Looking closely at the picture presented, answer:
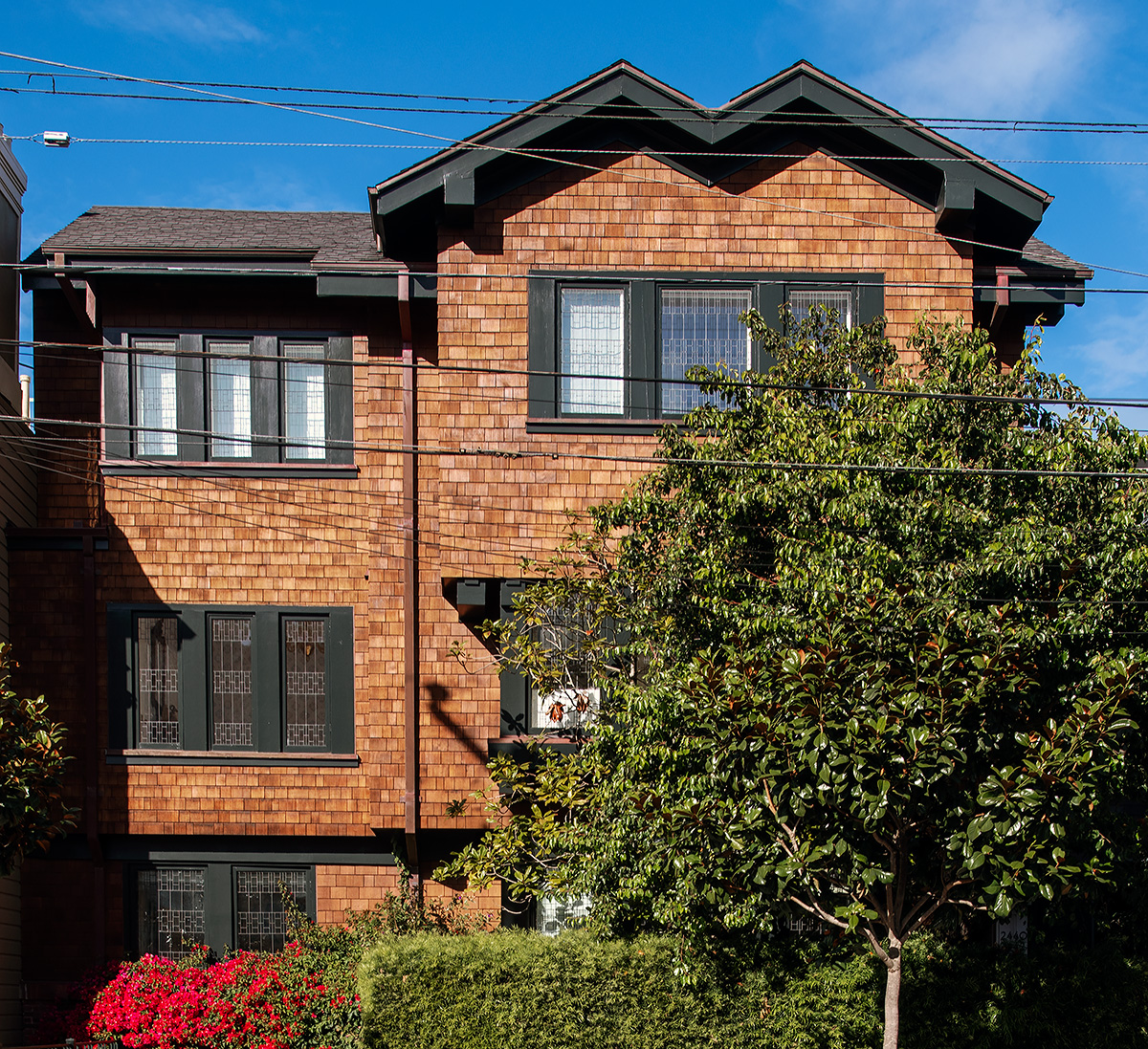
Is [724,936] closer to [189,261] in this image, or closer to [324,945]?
[324,945]

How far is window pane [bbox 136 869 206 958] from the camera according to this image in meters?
15.0

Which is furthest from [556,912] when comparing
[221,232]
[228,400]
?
[221,232]

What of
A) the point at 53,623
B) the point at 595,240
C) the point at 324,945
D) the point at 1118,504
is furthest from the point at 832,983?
the point at 53,623

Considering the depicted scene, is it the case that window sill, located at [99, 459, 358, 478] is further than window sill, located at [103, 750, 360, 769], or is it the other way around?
window sill, located at [99, 459, 358, 478]

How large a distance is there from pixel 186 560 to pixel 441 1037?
7390 millimetres

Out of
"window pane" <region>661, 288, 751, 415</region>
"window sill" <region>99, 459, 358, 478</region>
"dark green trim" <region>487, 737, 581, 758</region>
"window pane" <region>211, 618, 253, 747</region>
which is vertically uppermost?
"window pane" <region>661, 288, 751, 415</region>

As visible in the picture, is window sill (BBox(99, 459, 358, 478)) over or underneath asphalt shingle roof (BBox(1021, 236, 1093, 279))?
underneath

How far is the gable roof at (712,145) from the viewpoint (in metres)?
14.2

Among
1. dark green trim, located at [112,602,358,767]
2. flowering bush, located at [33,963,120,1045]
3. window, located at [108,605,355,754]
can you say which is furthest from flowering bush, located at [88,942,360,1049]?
window, located at [108,605,355,754]

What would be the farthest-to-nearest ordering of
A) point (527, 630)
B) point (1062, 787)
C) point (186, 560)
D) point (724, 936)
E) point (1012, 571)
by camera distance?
point (186, 560)
point (527, 630)
point (724, 936)
point (1012, 571)
point (1062, 787)

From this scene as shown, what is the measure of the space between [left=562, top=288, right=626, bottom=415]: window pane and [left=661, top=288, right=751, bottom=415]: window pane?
0.58 meters

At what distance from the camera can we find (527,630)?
13125 mm

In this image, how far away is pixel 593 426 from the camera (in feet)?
47.0

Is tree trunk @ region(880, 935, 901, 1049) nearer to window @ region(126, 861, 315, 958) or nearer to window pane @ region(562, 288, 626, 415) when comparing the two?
window pane @ region(562, 288, 626, 415)
